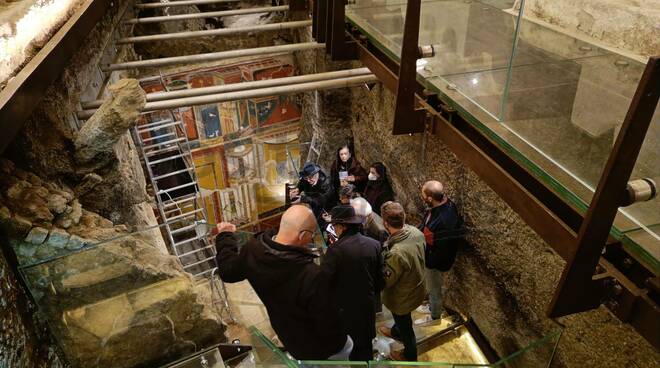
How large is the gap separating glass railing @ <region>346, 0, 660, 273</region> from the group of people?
923 mm

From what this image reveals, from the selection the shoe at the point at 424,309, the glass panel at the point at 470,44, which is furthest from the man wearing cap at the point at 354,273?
the shoe at the point at 424,309

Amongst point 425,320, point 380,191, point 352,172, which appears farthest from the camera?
point 352,172

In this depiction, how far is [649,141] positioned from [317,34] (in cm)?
357

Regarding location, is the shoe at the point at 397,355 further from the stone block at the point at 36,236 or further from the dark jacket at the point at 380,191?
the stone block at the point at 36,236

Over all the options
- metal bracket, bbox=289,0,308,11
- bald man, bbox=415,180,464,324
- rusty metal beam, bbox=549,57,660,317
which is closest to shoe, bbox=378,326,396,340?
bald man, bbox=415,180,464,324

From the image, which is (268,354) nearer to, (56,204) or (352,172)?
(56,204)

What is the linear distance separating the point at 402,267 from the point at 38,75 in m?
2.56

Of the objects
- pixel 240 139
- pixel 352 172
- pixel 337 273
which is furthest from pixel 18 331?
pixel 240 139

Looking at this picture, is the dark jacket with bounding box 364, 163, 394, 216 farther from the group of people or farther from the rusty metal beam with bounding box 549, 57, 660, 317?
the rusty metal beam with bounding box 549, 57, 660, 317

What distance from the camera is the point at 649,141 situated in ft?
5.01

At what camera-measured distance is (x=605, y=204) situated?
1.49 metres

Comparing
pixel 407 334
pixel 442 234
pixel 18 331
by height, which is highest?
pixel 18 331

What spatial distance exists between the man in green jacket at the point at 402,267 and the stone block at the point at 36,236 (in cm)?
209

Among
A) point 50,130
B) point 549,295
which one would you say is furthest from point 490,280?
point 50,130
